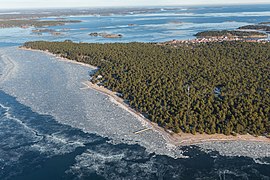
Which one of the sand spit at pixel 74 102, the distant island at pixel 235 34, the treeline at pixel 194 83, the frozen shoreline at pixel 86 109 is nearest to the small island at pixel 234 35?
the distant island at pixel 235 34

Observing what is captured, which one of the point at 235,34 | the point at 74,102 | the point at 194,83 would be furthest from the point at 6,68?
the point at 235,34

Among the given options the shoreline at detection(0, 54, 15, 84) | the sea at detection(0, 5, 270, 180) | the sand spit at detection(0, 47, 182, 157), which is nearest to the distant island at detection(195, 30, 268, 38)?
the sand spit at detection(0, 47, 182, 157)

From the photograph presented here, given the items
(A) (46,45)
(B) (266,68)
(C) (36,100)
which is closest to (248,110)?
(B) (266,68)

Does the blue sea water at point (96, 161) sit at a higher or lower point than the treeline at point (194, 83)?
lower

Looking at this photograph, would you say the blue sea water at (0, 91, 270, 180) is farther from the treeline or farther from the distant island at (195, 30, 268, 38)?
the distant island at (195, 30, 268, 38)

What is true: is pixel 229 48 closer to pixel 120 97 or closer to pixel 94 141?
pixel 120 97

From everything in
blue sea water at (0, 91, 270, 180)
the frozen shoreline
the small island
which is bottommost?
blue sea water at (0, 91, 270, 180)

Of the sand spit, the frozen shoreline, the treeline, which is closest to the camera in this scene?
the frozen shoreline

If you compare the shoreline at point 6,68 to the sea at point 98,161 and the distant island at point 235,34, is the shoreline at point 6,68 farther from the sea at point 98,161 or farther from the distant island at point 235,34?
the distant island at point 235,34
